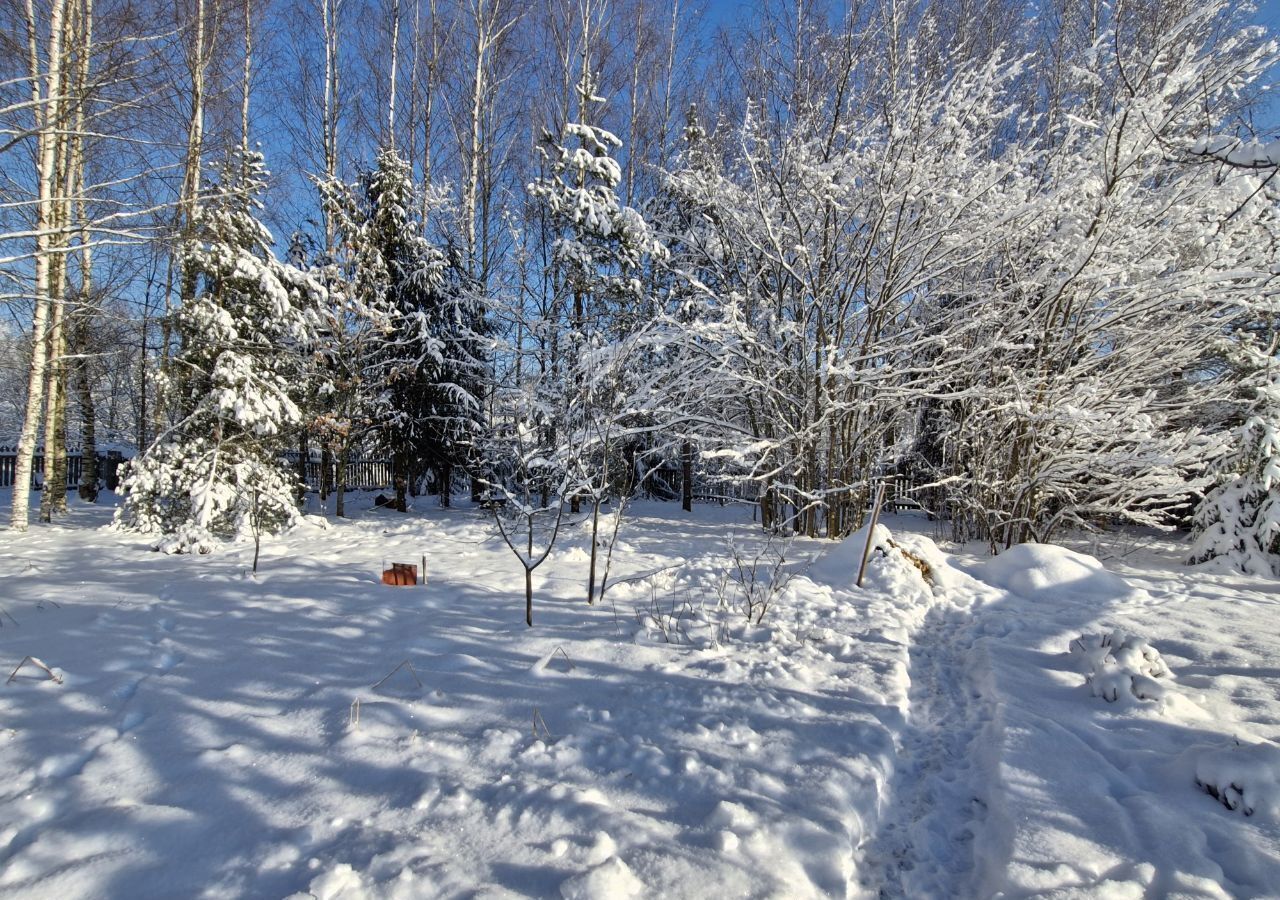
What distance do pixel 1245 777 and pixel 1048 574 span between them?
3.94 metres

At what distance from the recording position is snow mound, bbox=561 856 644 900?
1684 millimetres

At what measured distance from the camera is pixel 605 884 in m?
1.71

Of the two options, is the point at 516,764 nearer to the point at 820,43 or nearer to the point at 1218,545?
the point at 1218,545

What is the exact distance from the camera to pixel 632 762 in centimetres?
243

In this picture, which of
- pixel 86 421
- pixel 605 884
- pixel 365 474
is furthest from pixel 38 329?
pixel 605 884

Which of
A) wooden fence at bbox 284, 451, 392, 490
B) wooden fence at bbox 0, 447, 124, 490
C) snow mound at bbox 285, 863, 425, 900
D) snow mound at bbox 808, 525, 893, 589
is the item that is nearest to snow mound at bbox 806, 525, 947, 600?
snow mound at bbox 808, 525, 893, 589

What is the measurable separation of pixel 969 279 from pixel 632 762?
9046mm

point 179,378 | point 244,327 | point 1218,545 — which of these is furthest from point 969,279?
point 179,378

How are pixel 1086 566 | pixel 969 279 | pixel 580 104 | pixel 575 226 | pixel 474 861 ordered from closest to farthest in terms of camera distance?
pixel 474 861, pixel 1086 566, pixel 969 279, pixel 575 226, pixel 580 104

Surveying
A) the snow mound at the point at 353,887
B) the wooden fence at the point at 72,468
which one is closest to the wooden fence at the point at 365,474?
the wooden fence at the point at 72,468

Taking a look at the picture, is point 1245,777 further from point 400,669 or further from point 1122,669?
point 400,669

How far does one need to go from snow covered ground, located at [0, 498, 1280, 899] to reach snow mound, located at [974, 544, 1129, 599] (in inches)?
17.0

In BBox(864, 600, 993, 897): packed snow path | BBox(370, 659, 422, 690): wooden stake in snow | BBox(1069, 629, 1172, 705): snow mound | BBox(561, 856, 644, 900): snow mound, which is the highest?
BBox(1069, 629, 1172, 705): snow mound

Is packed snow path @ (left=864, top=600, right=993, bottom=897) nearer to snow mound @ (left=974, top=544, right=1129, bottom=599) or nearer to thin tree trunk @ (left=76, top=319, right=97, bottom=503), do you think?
snow mound @ (left=974, top=544, right=1129, bottom=599)
